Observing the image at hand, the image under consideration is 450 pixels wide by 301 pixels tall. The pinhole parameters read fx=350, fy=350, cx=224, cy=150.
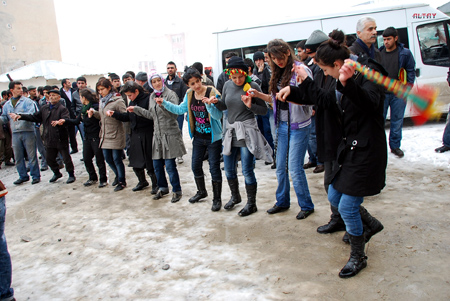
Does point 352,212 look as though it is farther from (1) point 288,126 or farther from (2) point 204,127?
(2) point 204,127

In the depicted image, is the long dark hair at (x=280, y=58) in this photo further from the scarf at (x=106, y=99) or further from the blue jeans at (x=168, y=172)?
the scarf at (x=106, y=99)

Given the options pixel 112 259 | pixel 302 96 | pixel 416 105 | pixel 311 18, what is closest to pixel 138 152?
pixel 112 259

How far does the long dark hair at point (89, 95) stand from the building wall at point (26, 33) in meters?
28.4

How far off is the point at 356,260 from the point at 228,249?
1344mm

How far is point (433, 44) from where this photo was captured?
8.84 meters

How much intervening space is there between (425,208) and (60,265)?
4.34 m

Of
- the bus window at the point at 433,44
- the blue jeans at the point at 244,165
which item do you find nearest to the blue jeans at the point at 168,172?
the blue jeans at the point at 244,165

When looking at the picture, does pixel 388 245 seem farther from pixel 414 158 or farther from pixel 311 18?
pixel 311 18

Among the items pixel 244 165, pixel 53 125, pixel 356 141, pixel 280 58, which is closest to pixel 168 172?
pixel 244 165

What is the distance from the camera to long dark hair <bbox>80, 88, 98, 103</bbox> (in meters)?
6.92

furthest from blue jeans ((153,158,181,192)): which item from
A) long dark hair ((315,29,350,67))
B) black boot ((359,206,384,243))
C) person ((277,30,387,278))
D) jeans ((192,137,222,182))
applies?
long dark hair ((315,29,350,67))

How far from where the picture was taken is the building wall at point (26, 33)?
97.6ft

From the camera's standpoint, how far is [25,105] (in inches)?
318

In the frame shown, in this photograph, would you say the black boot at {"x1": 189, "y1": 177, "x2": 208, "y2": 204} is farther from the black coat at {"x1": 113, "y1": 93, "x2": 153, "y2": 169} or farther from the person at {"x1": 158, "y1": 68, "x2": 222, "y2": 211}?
the black coat at {"x1": 113, "y1": 93, "x2": 153, "y2": 169}
